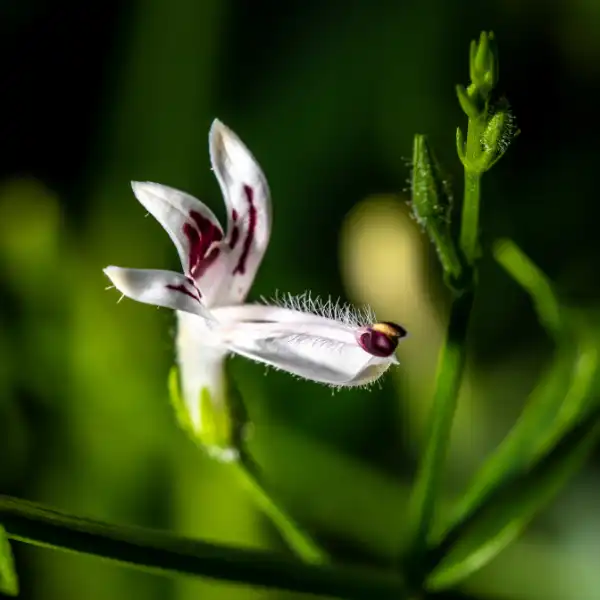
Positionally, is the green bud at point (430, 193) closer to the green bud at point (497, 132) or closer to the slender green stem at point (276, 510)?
the green bud at point (497, 132)

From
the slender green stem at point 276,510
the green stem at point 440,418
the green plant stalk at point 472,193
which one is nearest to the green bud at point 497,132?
the green plant stalk at point 472,193

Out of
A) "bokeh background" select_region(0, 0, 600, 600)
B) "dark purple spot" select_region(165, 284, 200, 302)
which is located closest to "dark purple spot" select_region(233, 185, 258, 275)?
"dark purple spot" select_region(165, 284, 200, 302)

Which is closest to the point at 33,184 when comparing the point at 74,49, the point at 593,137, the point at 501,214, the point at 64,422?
the point at 74,49

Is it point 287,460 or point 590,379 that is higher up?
point 590,379

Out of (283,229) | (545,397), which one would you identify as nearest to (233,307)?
(545,397)

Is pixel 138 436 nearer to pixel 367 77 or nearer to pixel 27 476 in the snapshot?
pixel 27 476

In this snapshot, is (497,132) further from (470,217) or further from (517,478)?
(517,478)

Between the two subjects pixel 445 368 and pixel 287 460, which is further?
pixel 287 460
